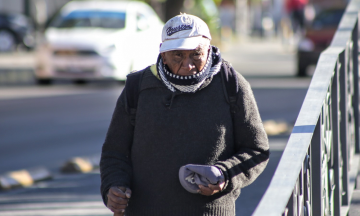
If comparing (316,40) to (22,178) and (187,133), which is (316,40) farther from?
(187,133)

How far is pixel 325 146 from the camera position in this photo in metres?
3.64

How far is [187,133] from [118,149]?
1.22 ft

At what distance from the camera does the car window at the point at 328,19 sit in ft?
53.9

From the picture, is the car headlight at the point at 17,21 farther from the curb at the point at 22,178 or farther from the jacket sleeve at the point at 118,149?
the jacket sleeve at the point at 118,149

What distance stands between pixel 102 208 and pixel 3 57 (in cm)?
1968

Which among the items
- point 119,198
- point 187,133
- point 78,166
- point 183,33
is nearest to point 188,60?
point 183,33

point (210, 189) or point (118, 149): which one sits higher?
point (118, 149)

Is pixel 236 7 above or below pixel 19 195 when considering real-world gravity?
below

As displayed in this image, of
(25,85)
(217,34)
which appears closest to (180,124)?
(25,85)

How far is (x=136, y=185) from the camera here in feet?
10.4

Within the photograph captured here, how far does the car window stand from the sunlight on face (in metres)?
13.8

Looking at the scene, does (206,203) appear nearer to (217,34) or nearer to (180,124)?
(180,124)

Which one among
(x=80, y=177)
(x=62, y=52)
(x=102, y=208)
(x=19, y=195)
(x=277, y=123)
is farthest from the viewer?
(x=62, y=52)

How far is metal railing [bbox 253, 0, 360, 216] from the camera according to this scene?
2428 millimetres
